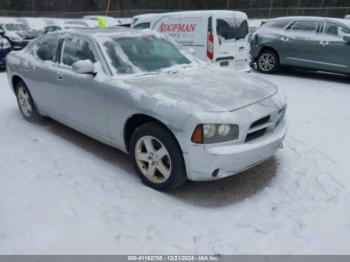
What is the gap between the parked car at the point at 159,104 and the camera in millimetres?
3018

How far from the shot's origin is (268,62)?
961 centimetres

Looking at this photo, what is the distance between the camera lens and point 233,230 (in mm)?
2875

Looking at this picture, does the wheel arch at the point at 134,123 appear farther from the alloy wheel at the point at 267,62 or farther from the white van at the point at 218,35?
the alloy wheel at the point at 267,62

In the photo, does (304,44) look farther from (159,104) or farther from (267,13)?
(267,13)

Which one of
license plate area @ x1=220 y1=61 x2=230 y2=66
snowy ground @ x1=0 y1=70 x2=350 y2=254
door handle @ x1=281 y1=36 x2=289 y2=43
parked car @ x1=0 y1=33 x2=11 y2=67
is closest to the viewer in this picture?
snowy ground @ x1=0 y1=70 x2=350 y2=254

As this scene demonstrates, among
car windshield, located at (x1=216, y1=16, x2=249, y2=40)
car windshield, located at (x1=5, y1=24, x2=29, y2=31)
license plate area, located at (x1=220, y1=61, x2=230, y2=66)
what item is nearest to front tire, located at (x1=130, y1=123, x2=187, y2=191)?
license plate area, located at (x1=220, y1=61, x2=230, y2=66)

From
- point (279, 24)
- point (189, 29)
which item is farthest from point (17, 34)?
point (279, 24)

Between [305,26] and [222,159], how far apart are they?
7.48 metres

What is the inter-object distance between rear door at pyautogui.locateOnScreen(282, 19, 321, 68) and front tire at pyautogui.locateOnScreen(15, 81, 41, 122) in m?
6.80

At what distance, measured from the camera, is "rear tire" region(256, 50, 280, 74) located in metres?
9.48

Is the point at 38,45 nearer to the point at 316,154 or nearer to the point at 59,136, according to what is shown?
the point at 59,136

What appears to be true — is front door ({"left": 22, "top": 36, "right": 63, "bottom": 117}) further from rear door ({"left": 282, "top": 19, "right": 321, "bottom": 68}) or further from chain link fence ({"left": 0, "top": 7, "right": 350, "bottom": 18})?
chain link fence ({"left": 0, "top": 7, "right": 350, "bottom": 18})

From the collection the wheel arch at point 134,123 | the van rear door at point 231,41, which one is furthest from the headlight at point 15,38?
the wheel arch at point 134,123

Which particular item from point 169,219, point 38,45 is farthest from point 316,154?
point 38,45
